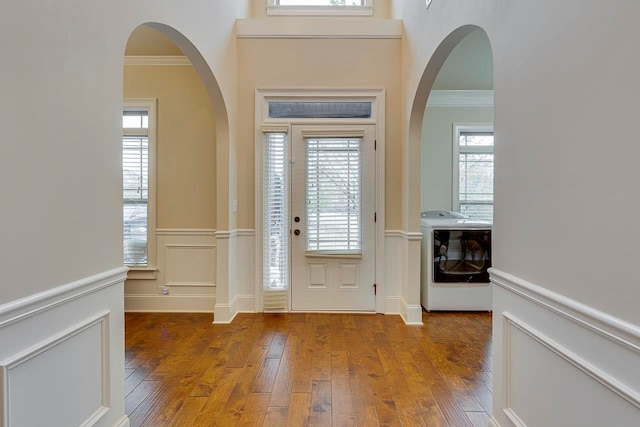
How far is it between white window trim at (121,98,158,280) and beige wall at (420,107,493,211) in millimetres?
3259

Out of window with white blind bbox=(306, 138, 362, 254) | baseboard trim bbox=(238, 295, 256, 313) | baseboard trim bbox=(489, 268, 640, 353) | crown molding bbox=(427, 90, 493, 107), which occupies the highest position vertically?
crown molding bbox=(427, 90, 493, 107)

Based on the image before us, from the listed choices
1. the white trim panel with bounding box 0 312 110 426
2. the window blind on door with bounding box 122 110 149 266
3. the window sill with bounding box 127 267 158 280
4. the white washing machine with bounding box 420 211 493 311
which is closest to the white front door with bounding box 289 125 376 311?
the white washing machine with bounding box 420 211 493 311

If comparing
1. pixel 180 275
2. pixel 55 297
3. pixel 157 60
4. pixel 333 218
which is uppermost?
pixel 157 60

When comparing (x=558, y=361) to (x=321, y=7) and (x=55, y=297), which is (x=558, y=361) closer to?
(x=55, y=297)

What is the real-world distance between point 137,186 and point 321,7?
295 centimetres

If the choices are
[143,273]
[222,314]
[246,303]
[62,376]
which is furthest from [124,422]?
[143,273]

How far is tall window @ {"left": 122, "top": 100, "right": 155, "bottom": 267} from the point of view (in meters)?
3.64

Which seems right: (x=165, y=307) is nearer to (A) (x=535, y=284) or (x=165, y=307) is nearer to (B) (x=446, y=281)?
(B) (x=446, y=281)

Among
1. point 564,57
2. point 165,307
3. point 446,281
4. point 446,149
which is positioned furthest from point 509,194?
point 165,307

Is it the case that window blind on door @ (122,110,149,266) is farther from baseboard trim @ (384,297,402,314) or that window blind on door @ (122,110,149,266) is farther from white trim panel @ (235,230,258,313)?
baseboard trim @ (384,297,402,314)

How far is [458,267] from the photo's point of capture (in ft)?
11.9

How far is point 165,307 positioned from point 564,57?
386cm

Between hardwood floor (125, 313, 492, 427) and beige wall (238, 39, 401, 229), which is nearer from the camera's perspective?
hardwood floor (125, 313, 492, 427)

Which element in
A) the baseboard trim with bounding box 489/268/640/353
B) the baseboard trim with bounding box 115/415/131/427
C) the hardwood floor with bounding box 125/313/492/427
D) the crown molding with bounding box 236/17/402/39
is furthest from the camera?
the crown molding with bounding box 236/17/402/39
